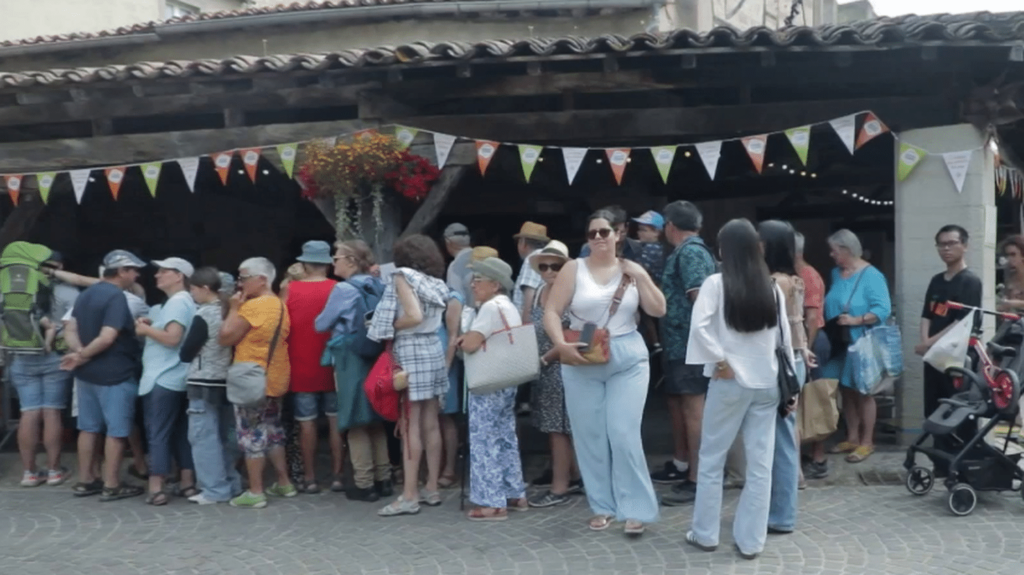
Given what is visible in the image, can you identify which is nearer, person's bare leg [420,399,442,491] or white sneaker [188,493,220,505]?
person's bare leg [420,399,442,491]

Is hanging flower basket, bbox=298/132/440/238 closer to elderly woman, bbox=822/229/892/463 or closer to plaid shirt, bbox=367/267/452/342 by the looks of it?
plaid shirt, bbox=367/267/452/342

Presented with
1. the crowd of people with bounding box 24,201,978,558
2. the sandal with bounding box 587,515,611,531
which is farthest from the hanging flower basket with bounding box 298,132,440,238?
the sandal with bounding box 587,515,611,531

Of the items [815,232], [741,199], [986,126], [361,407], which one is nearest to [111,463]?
[361,407]

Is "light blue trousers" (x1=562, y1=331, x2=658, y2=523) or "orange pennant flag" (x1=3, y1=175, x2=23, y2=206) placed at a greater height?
"orange pennant flag" (x1=3, y1=175, x2=23, y2=206)

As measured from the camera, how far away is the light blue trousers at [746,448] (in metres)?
4.52

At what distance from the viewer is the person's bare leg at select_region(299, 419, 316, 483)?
6.00 m

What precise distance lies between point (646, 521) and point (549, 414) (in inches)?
39.3

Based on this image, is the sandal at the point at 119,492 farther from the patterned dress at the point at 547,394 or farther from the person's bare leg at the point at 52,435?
the patterned dress at the point at 547,394

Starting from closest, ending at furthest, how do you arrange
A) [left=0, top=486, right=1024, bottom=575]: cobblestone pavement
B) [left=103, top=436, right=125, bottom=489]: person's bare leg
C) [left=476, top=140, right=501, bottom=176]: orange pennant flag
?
[left=0, top=486, right=1024, bottom=575]: cobblestone pavement → [left=103, top=436, right=125, bottom=489]: person's bare leg → [left=476, top=140, right=501, bottom=176]: orange pennant flag

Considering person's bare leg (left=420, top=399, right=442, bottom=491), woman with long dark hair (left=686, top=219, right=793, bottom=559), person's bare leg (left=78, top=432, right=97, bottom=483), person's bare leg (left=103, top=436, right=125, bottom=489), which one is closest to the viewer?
woman with long dark hair (left=686, top=219, right=793, bottom=559)

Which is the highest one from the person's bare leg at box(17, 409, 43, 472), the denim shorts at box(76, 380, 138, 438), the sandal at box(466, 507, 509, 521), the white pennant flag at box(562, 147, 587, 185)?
the white pennant flag at box(562, 147, 587, 185)

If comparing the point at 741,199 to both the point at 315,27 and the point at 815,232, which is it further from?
the point at 315,27

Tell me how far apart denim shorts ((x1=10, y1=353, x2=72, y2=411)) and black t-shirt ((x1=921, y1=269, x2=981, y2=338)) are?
612 centimetres

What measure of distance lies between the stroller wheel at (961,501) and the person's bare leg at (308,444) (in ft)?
12.9
